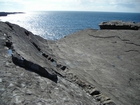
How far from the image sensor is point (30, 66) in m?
5.17

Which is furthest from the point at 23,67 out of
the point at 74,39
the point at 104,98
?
the point at 74,39

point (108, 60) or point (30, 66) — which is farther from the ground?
point (30, 66)

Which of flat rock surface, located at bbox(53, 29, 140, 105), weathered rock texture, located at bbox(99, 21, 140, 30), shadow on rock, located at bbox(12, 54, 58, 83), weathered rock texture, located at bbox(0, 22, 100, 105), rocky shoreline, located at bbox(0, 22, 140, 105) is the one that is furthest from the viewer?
weathered rock texture, located at bbox(99, 21, 140, 30)

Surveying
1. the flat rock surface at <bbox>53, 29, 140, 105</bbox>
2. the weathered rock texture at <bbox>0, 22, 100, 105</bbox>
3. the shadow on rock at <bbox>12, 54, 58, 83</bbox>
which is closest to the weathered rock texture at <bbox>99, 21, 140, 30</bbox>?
the flat rock surface at <bbox>53, 29, 140, 105</bbox>

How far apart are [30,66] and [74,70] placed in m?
4.01

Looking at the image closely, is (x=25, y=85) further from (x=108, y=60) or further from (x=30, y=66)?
(x=108, y=60)

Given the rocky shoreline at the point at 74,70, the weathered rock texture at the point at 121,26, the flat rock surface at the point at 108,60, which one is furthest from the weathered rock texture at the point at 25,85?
the weathered rock texture at the point at 121,26

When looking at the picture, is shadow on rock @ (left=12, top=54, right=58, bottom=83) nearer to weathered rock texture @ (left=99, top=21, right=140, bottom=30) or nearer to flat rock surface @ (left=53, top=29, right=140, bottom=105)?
flat rock surface @ (left=53, top=29, right=140, bottom=105)

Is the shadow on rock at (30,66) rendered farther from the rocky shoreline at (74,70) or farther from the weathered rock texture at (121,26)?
the weathered rock texture at (121,26)

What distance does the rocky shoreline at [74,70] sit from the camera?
4.14 meters

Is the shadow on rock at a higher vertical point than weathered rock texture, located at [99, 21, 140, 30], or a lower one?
lower

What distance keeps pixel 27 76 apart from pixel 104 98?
3.45 metres

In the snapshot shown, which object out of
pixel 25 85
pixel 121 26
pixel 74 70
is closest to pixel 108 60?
pixel 74 70

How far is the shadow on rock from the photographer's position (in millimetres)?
4949
